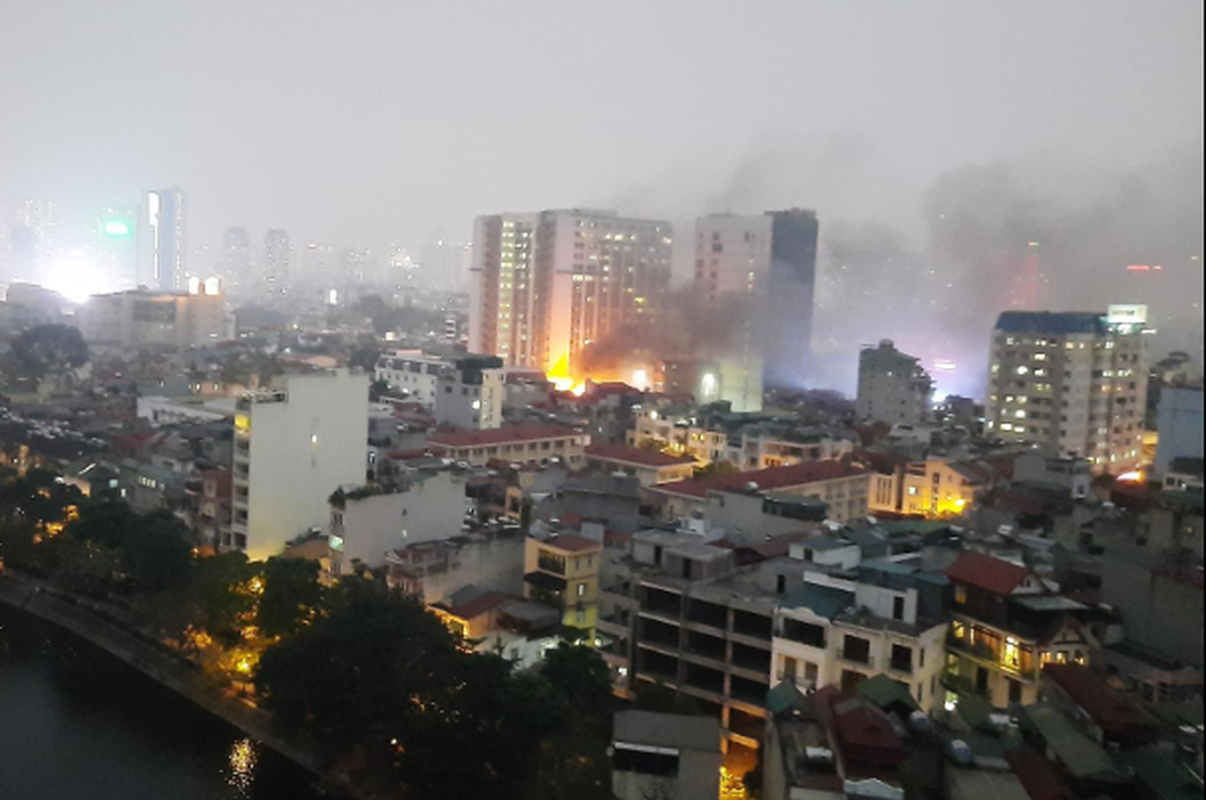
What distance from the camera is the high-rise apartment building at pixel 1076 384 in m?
10.8

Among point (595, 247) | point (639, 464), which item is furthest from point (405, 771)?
point (595, 247)

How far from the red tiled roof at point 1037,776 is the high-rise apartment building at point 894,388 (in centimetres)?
961

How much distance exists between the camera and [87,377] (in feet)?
49.8

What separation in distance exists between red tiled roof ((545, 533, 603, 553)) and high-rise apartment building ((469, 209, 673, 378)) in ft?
39.5

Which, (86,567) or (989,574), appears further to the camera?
(86,567)

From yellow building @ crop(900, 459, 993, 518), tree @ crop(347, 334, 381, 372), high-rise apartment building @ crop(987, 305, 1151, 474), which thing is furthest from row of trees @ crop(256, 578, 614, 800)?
tree @ crop(347, 334, 381, 372)

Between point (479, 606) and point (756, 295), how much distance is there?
11969 mm

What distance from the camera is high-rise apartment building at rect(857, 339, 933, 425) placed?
12.9 meters

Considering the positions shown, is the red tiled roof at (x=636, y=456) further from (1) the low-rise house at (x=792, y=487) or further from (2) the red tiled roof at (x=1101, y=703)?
(2) the red tiled roof at (x=1101, y=703)

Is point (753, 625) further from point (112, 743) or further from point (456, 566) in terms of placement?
point (112, 743)


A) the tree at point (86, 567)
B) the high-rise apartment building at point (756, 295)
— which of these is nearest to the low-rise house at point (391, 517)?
the tree at point (86, 567)

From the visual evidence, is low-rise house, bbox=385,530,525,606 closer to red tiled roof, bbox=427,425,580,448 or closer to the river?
the river

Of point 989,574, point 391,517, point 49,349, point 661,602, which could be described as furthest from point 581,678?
point 49,349

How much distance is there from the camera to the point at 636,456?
920 centimetres
